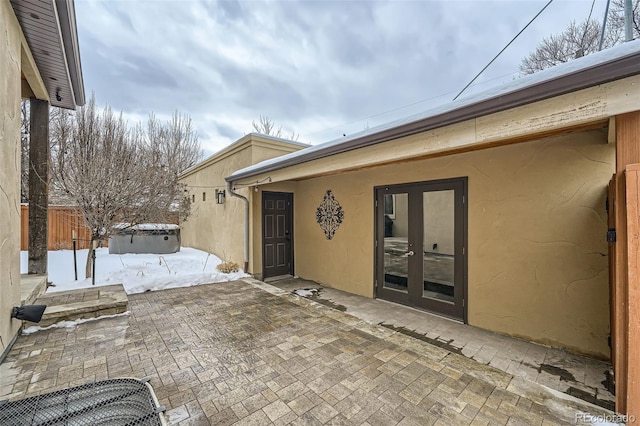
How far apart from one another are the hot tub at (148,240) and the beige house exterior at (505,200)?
20.1 feet

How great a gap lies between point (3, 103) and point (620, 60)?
207 inches

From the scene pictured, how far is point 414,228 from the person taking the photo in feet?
15.2

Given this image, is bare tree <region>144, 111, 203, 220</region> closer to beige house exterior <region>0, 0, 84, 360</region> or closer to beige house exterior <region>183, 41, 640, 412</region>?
beige house exterior <region>0, 0, 84, 360</region>

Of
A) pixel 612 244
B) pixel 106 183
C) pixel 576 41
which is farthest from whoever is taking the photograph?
pixel 576 41

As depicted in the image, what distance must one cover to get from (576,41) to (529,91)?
36.2 feet

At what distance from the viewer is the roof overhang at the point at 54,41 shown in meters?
2.95

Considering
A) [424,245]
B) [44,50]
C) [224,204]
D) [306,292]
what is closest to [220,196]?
[224,204]

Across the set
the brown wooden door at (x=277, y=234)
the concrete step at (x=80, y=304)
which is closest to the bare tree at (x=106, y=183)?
the concrete step at (x=80, y=304)

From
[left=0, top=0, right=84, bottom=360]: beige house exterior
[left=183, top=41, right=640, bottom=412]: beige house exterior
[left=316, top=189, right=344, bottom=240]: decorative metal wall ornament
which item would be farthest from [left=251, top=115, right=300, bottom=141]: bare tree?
[left=0, top=0, right=84, bottom=360]: beige house exterior

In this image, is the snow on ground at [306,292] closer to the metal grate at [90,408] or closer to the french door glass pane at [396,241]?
the french door glass pane at [396,241]

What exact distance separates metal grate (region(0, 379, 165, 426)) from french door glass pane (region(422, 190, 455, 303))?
404 centimetres

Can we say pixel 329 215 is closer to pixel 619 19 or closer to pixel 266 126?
pixel 619 19

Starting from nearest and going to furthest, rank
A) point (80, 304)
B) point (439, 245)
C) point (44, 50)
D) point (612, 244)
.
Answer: point (612, 244), point (44, 50), point (80, 304), point (439, 245)

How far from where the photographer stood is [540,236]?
11.3ft
